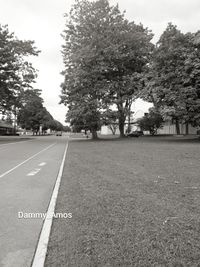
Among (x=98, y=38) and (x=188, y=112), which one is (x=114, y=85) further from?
(x=188, y=112)

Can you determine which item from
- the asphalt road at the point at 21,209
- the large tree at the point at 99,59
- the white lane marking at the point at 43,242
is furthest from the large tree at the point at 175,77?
the white lane marking at the point at 43,242

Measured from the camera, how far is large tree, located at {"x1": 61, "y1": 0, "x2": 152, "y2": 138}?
3331cm

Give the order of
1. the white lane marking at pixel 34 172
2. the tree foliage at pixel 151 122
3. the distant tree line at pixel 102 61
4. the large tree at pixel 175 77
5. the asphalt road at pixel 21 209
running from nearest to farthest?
the asphalt road at pixel 21 209 < the white lane marking at pixel 34 172 < the large tree at pixel 175 77 < the distant tree line at pixel 102 61 < the tree foliage at pixel 151 122

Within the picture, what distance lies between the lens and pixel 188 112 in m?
24.5

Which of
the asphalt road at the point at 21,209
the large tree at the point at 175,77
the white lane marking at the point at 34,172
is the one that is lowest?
the asphalt road at the point at 21,209

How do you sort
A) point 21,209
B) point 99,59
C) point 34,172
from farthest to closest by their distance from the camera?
point 99,59, point 34,172, point 21,209

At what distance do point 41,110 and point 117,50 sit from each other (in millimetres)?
57121

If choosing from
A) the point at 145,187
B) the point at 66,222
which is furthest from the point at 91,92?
the point at 66,222

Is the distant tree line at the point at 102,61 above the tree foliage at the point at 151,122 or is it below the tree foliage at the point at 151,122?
above

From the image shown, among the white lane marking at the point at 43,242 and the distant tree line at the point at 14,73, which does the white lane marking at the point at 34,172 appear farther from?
the distant tree line at the point at 14,73

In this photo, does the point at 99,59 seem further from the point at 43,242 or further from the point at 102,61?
the point at 43,242

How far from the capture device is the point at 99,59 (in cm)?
3325

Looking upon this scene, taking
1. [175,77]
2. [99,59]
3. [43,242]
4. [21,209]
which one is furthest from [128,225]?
[99,59]

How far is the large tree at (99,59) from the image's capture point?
3331cm
